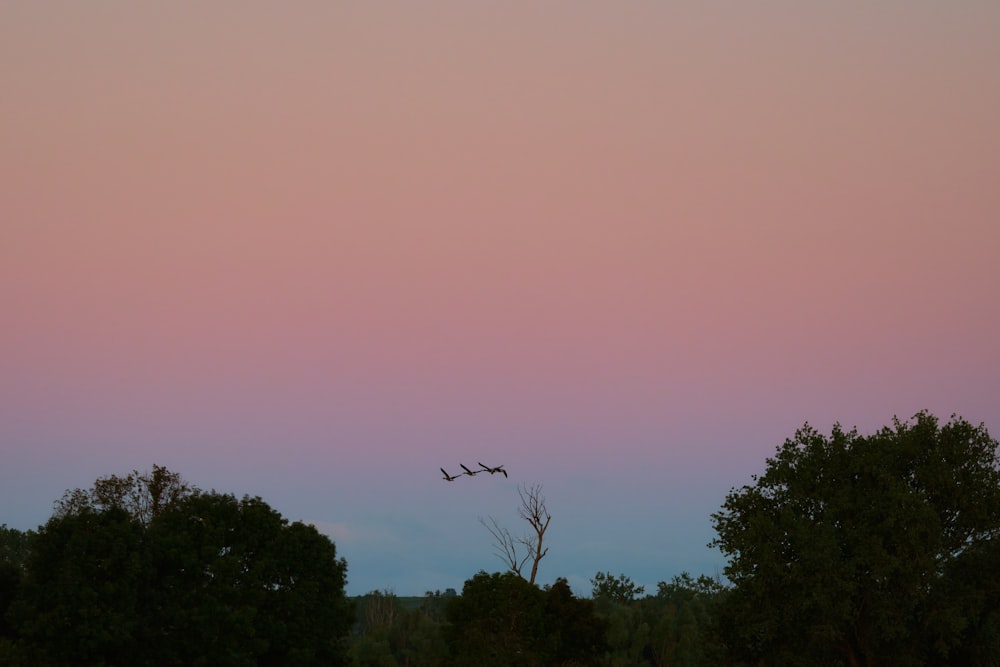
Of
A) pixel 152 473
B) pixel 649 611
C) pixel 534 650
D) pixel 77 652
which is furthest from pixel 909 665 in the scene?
pixel 649 611

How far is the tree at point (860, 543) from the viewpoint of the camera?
55750 millimetres

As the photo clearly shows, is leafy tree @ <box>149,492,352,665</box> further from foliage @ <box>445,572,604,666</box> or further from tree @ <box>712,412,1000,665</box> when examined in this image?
tree @ <box>712,412,1000,665</box>

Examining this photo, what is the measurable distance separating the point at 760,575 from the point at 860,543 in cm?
494

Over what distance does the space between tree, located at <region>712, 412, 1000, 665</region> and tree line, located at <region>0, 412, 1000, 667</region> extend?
0.08 metres

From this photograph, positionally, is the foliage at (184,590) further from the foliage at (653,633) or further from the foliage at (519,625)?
the foliage at (653,633)

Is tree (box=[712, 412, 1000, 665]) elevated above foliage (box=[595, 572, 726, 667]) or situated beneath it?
situated beneath

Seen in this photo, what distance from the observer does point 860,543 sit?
2226 inches

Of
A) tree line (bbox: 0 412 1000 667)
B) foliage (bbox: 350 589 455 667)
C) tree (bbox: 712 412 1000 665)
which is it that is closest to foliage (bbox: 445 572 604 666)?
tree line (bbox: 0 412 1000 667)

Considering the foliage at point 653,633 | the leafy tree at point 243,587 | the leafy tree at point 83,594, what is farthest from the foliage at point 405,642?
the leafy tree at point 83,594

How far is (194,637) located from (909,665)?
35.8m

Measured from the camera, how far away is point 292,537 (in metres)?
68.4

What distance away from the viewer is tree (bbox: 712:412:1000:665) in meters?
55.8

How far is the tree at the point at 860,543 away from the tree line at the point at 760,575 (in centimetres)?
8

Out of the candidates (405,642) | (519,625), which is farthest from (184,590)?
(405,642)
